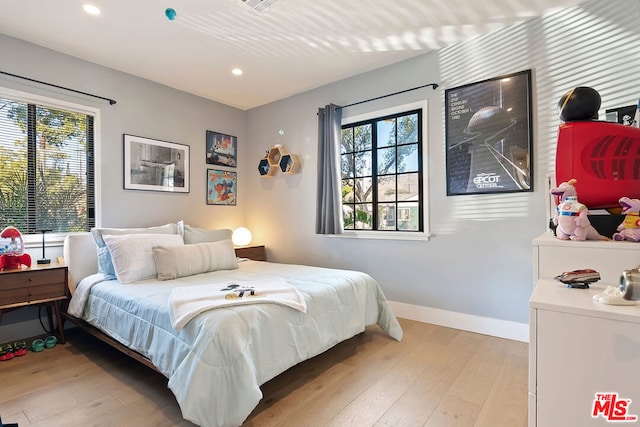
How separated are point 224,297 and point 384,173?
86.7 inches

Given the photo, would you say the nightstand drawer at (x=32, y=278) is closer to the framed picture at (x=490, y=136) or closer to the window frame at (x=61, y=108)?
the window frame at (x=61, y=108)

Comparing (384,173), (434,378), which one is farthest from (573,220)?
(384,173)

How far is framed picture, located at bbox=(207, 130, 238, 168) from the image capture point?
13.9 ft

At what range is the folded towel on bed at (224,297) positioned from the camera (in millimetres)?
1748

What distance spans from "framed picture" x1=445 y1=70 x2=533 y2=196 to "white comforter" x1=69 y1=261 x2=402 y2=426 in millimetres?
1334

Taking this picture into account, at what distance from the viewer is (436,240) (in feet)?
10.2

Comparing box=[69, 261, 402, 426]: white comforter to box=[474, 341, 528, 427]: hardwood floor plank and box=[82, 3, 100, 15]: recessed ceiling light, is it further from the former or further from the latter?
box=[82, 3, 100, 15]: recessed ceiling light

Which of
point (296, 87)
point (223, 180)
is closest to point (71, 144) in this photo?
point (223, 180)

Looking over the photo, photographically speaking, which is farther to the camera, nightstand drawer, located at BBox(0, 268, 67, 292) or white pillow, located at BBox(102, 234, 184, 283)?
white pillow, located at BBox(102, 234, 184, 283)

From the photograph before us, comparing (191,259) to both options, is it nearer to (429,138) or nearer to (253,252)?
(253,252)

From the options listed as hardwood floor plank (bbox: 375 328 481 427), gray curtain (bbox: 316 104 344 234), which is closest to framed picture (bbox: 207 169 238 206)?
gray curtain (bbox: 316 104 344 234)

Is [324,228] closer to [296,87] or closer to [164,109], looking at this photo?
[296,87]

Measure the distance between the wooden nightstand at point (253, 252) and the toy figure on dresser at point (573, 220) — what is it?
3.45 m

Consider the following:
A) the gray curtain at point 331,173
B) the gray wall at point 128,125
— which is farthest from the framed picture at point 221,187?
→ the gray curtain at point 331,173
